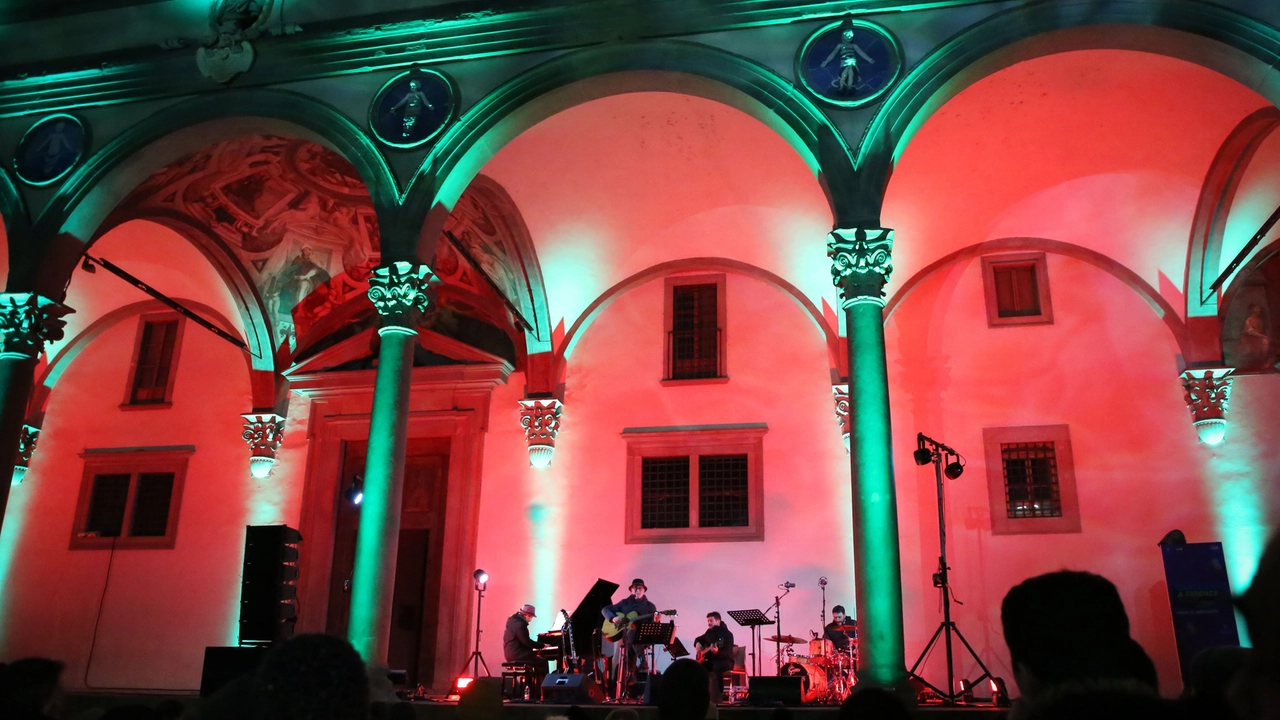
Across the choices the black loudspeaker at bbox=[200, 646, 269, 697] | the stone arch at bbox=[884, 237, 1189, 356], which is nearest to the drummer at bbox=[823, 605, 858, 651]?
the stone arch at bbox=[884, 237, 1189, 356]

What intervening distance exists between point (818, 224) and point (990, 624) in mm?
5576

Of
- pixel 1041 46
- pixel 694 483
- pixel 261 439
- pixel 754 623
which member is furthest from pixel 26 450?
pixel 1041 46

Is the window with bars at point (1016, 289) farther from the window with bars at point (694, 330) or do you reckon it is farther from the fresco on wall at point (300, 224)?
the fresco on wall at point (300, 224)

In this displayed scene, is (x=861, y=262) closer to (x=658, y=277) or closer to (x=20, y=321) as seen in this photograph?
(x=658, y=277)

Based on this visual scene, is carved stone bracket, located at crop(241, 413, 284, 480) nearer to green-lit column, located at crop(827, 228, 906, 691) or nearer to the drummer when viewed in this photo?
the drummer

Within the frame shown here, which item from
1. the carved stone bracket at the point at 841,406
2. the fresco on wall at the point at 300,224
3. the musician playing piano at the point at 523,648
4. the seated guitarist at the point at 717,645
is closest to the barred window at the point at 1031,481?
the carved stone bracket at the point at 841,406

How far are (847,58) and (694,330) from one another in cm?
608

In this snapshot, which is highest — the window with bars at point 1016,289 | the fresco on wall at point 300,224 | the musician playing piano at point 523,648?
the fresco on wall at point 300,224

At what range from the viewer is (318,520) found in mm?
14727

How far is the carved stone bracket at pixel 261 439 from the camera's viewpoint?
15133mm

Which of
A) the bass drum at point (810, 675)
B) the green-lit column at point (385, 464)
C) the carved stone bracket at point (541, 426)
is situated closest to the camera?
the green-lit column at point (385, 464)

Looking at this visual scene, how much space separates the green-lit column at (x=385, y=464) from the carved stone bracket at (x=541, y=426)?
15.5ft

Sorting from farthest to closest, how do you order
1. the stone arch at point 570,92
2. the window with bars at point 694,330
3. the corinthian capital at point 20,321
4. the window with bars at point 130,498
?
1. the window with bars at point 130,498
2. the window with bars at point 694,330
3. the corinthian capital at point 20,321
4. the stone arch at point 570,92

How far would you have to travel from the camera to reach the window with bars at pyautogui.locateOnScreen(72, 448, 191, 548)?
50.7 feet
